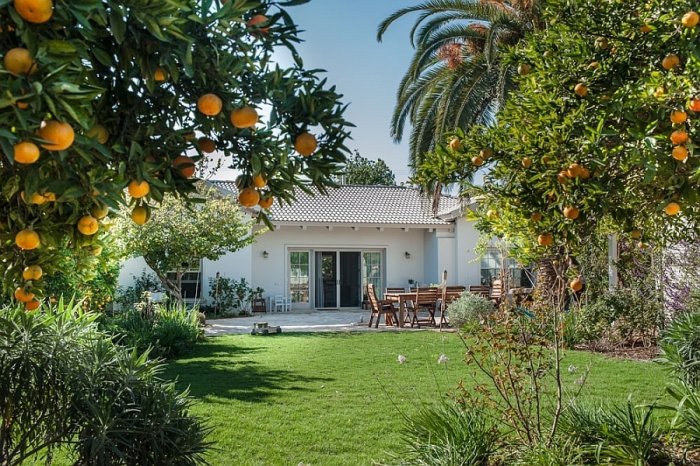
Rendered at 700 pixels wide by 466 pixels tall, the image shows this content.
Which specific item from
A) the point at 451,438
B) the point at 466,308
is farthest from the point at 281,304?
the point at 451,438

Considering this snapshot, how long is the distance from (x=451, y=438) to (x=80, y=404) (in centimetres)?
263

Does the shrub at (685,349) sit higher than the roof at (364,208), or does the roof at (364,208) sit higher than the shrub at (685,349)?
the roof at (364,208)

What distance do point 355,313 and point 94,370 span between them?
18987 mm

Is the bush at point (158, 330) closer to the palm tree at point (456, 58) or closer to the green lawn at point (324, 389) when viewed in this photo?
the green lawn at point (324, 389)

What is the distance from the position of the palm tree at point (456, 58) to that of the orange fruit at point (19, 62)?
1133cm

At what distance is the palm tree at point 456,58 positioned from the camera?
12.7 meters

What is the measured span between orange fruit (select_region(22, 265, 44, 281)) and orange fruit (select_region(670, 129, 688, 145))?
2.75 m

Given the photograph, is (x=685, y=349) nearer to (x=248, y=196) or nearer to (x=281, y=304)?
(x=248, y=196)

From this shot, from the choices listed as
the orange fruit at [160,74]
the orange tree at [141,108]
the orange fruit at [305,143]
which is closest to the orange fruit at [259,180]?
the orange tree at [141,108]

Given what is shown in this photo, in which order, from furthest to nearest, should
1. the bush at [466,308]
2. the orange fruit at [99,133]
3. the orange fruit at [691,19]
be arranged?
the bush at [466,308]
the orange fruit at [691,19]
the orange fruit at [99,133]

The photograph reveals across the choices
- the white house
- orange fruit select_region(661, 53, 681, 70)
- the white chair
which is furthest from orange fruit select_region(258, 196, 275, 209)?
the white chair

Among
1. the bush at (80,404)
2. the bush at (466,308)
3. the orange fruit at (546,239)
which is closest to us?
the orange fruit at (546,239)

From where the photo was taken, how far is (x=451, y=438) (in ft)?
14.3

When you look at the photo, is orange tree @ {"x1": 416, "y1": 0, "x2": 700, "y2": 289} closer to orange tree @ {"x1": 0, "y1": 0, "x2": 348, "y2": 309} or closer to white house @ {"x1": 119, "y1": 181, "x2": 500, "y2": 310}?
orange tree @ {"x1": 0, "y1": 0, "x2": 348, "y2": 309}
